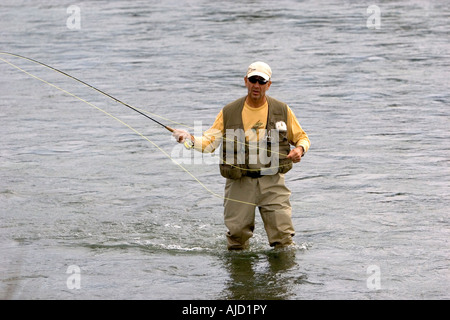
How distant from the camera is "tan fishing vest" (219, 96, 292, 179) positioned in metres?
6.38

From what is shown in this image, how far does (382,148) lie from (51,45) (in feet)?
33.6

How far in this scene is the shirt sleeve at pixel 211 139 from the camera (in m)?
6.35

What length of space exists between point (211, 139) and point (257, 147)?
32 cm

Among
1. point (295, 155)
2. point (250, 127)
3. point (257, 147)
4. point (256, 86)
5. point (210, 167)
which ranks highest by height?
point (210, 167)

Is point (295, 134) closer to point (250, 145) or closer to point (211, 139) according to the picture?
point (250, 145)

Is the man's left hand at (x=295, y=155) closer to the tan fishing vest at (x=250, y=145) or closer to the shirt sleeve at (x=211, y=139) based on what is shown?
the tan fishing vest at (x=250, y=145)

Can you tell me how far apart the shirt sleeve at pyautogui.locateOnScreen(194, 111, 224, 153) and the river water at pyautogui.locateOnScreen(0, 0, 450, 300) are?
92 centimetres

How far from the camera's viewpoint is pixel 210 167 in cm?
1014

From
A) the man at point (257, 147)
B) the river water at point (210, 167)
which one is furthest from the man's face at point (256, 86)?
the river water at point (210, 167)

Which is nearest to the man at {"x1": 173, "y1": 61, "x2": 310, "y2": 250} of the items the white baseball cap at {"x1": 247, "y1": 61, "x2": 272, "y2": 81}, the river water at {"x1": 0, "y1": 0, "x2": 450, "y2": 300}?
the white baseball cap at {"x1": 247, "y1": 61, "x2": 272, "y2": 81}

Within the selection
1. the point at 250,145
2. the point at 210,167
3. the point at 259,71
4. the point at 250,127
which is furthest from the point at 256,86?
the point at 210,167

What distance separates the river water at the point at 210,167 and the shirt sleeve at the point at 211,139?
92cm

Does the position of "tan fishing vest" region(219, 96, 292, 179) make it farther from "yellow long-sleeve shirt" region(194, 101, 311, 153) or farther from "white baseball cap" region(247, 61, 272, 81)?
"white baseball cap" region(247, 61, 272, 81)

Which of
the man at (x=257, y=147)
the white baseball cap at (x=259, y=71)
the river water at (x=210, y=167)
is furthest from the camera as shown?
the river water at (x=210, y=167)
